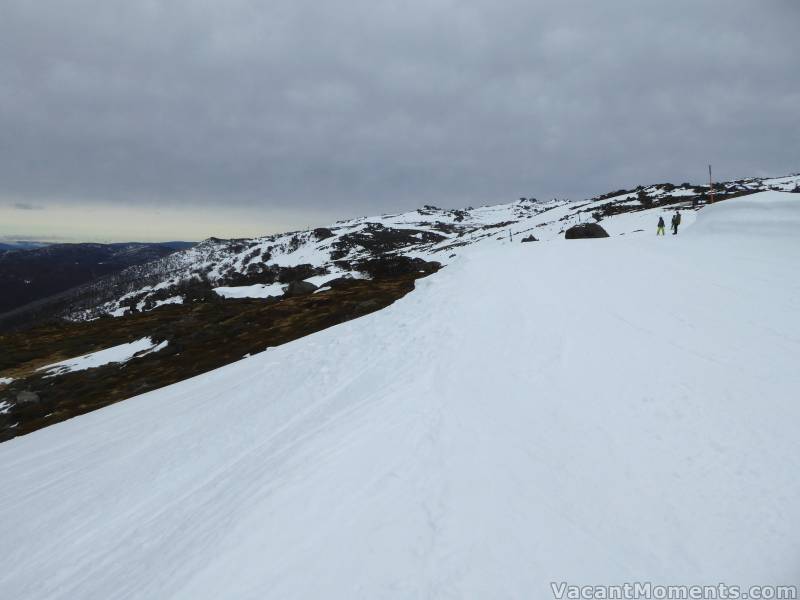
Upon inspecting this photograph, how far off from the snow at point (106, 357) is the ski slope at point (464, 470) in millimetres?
21188

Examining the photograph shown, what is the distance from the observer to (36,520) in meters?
7.61

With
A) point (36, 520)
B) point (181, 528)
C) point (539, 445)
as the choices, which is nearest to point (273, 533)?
point (181, 528)

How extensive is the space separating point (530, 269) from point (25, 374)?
41.0m

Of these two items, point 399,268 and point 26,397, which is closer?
point 26,397

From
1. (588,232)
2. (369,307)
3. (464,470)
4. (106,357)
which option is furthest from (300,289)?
(464,470)

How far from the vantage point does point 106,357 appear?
32.0 metres

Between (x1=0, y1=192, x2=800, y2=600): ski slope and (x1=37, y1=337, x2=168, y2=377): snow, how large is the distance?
69.5 ft

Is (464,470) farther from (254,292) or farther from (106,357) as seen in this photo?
(254,292)

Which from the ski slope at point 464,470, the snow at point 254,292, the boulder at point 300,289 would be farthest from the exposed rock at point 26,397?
the snow at point 254,292

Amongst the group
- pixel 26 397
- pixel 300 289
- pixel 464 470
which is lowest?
pixel 26 397

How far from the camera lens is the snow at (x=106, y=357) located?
100ft

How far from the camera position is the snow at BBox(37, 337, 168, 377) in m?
30.5

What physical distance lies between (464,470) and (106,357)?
3769 centimetres

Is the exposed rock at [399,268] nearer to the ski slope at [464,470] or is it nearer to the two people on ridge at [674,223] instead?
the two people on ridge at [674,223]
